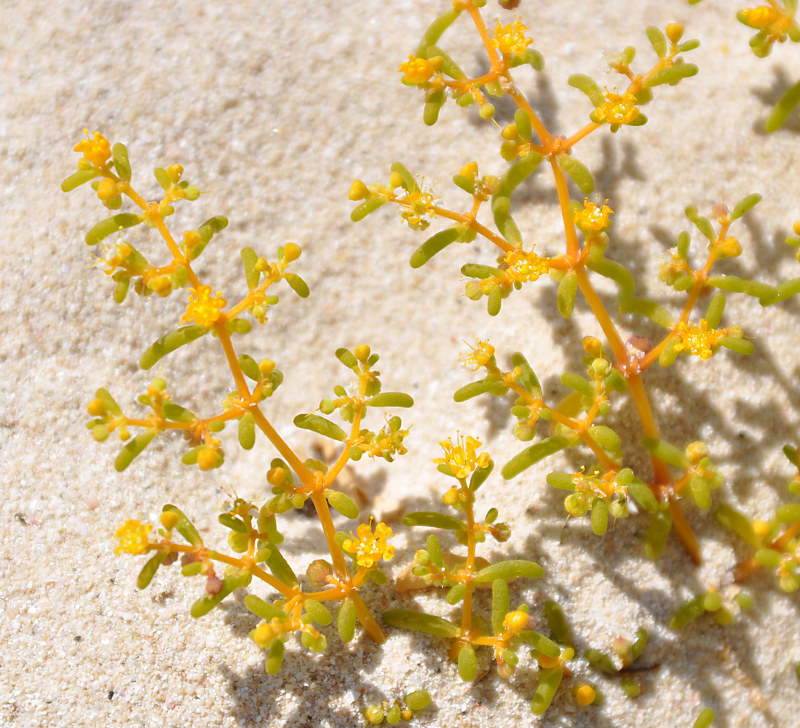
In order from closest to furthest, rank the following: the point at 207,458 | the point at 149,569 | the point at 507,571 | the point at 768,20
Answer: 1. the point at 207,458
2. the point at 149,569
3. the point at 507,571
4. the point at 768,20

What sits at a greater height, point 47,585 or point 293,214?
point 293,214

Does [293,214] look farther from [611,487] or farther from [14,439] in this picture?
[611,487]

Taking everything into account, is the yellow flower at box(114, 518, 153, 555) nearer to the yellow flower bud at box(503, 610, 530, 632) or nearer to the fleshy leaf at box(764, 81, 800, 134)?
the yellow flower bud at box(503, 610, 530, 632)

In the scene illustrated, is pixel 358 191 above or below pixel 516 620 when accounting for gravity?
above

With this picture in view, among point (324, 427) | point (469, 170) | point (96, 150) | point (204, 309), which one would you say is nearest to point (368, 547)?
point (324, 427)

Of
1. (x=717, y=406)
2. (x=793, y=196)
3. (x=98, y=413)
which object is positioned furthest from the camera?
(x=793, y=196)

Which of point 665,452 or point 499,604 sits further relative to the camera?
point 665,452

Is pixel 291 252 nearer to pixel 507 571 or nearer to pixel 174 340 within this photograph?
pixel 174 340

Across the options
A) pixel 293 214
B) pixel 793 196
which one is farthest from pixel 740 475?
pixel 293 214

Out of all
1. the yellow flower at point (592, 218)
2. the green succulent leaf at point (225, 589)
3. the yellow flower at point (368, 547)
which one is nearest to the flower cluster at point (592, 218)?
the yellow flower at point (592, 218)
